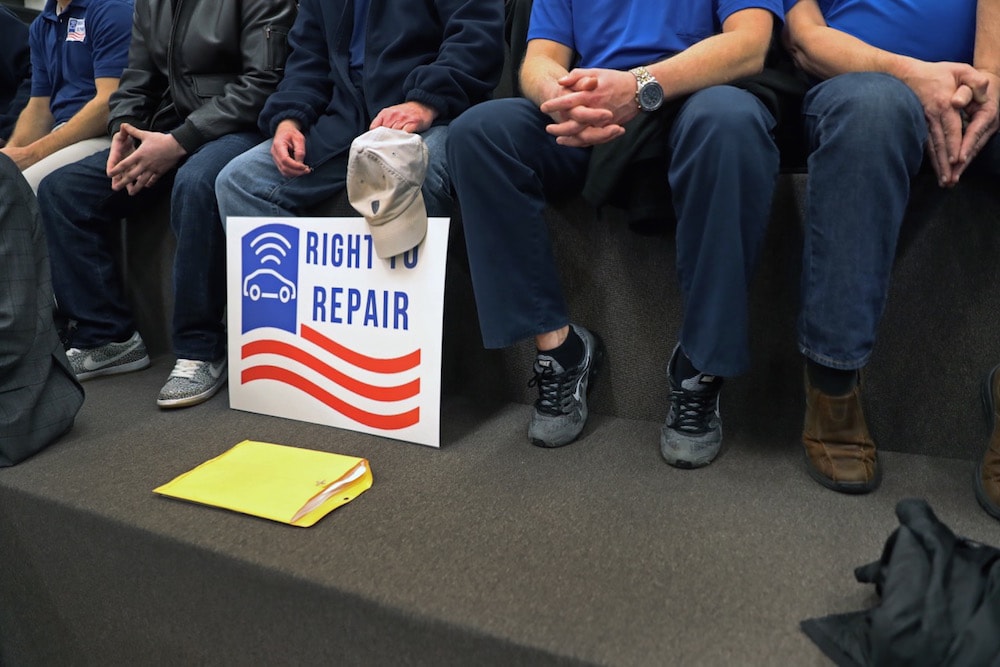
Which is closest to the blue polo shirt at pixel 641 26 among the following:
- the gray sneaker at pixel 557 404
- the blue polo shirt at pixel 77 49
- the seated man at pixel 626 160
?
the seated man at pixel 626 160

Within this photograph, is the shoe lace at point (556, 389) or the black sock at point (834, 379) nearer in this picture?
the black sock at point (834, 379)

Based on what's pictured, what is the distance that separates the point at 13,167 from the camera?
107 centimetres

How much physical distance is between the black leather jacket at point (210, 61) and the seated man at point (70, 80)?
0.63ft

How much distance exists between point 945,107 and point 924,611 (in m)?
0.61

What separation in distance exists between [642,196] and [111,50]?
63.0 inches

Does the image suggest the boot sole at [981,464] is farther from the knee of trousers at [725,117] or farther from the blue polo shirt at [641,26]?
the blue polo shirt at [641,26]

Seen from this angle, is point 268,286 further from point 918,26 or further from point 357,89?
point 918,26

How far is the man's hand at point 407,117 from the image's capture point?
112cm

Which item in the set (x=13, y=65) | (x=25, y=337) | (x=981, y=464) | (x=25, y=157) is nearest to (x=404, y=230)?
(x=25, y=337)

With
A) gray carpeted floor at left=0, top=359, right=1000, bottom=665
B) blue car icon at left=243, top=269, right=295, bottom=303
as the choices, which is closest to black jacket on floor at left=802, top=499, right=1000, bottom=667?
gray carpeted floor at left=0, top=359, right=1000, bottom=665

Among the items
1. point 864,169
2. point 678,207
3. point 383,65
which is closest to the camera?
point 864,169

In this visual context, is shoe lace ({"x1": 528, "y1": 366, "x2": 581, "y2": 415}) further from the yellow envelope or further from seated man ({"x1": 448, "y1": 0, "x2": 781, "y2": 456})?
the yellow envelope

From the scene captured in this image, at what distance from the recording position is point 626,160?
0.92m

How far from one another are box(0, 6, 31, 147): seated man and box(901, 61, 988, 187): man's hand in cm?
275
